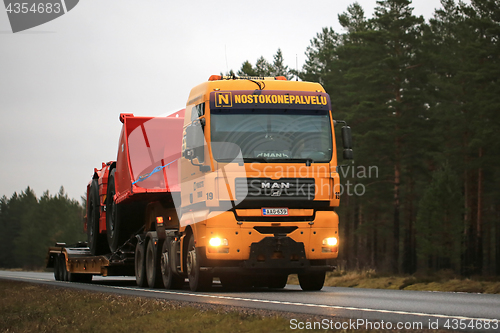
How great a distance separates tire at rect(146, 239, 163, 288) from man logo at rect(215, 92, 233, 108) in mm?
4399

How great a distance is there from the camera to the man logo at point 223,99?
1427cm

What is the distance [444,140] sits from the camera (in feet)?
163

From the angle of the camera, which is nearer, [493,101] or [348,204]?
[493,101]

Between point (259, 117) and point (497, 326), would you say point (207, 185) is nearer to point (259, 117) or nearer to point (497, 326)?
point (259, 117)

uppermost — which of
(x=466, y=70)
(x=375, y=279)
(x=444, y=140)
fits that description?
(x=466, y=70)

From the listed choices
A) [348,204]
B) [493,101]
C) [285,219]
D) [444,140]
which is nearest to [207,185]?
[285,219]

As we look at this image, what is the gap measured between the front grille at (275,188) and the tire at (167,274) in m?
3.43

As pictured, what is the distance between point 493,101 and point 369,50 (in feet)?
30.6

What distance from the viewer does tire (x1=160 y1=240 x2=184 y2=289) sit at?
53.6 ft

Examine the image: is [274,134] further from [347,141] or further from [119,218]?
[119,218]

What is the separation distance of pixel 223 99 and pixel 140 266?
610 cm

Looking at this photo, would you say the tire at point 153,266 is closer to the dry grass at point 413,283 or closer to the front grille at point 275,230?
the front grille at point 275,230

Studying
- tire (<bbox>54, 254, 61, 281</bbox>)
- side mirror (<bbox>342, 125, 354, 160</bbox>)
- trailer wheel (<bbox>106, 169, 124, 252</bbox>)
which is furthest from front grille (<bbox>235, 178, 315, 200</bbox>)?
tire (<bbox>54, 254, 61, 281</bbox>)

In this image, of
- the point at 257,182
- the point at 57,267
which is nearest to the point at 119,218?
the point at 257,182
